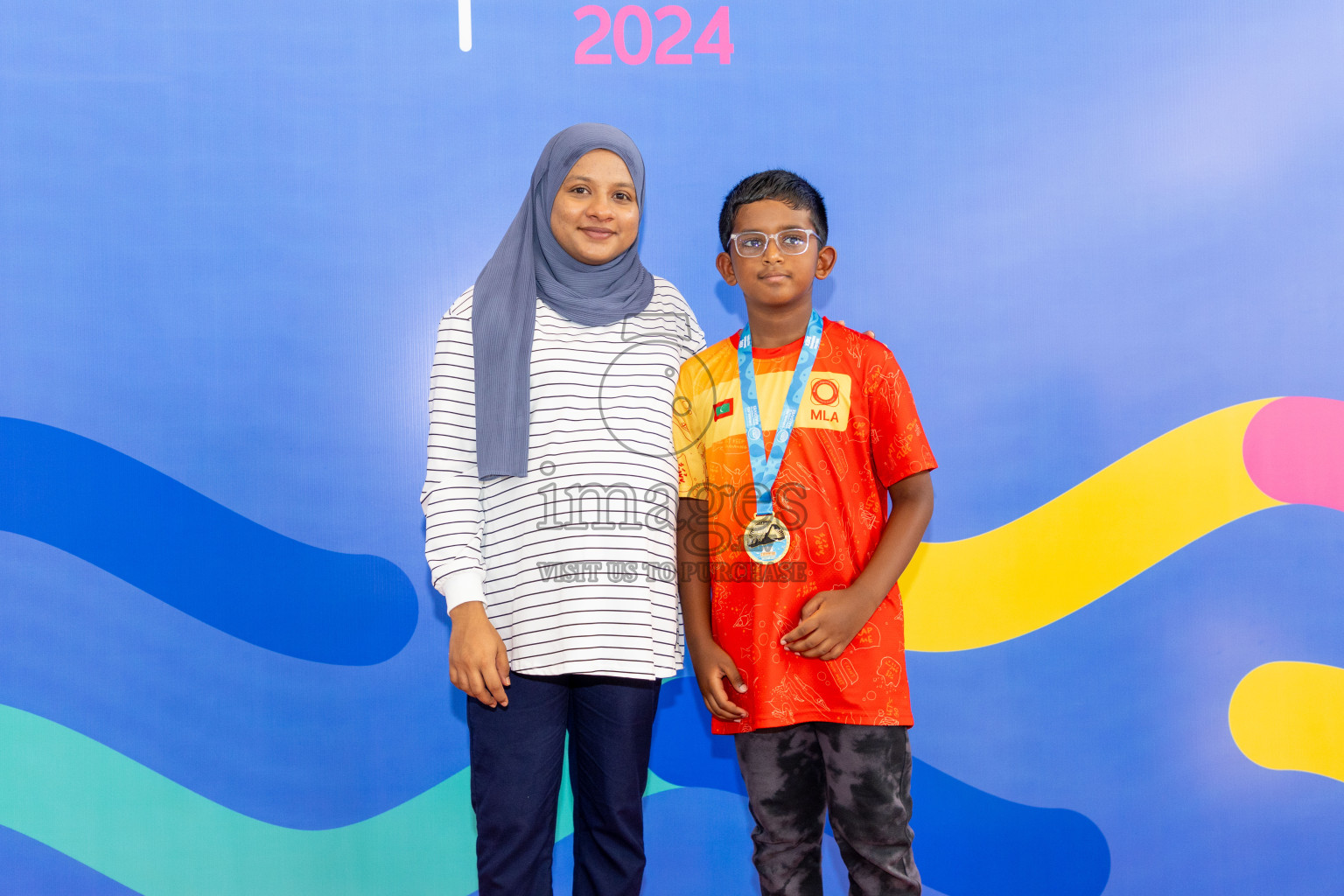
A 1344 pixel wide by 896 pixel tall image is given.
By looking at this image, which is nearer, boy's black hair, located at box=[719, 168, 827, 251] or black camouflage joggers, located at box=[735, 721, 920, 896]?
black camouflage joggers, located at box=[735, 721, 920, 896]

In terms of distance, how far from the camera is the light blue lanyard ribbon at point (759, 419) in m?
1.54

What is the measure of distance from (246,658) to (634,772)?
1.18 meters

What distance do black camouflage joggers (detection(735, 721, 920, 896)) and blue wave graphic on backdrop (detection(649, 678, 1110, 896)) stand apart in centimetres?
58

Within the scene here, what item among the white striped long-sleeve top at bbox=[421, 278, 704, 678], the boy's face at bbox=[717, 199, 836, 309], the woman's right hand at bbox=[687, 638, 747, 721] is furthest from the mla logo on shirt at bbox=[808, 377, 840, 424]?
the woman's right hand at bbox=[687, 638, 747, 721]

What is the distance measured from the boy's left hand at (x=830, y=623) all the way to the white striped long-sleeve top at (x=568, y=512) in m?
0.25

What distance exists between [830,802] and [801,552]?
1.47ft

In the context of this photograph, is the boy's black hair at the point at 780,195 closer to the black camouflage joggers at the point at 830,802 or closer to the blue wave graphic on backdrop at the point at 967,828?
the black camouflage joggers at the point at 830,802

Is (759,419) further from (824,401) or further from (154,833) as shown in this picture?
(154,833)

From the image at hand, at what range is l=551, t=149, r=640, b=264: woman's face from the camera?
157 centimetres

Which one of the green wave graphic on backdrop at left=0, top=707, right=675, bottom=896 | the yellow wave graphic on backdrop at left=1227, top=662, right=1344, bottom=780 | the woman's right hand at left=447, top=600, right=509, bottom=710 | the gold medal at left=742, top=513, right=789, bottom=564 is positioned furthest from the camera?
the yellow wave graphic on backdrop at left=1227, top=662, right=1344, bottom=780

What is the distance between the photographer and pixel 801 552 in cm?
151

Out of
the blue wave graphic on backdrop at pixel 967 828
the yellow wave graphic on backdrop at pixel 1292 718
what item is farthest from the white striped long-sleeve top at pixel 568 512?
the yellow wave graphic on backdrop at pixel 1292 718

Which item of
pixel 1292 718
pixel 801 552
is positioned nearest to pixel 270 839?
pixel 801 552

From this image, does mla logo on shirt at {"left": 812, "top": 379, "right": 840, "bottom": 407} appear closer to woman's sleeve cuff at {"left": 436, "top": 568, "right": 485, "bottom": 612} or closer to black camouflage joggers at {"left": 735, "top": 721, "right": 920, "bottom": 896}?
black camouflage joggers at {"left": 735, "top": 721, "right": 920, "bottom": 896}
